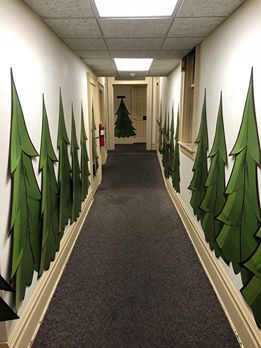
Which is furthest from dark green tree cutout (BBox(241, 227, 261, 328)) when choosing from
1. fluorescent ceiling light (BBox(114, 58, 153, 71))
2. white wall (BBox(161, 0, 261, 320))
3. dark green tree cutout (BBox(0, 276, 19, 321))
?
fluorescent ceiling light (BBox(114, 58, 153, 71))

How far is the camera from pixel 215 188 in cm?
219

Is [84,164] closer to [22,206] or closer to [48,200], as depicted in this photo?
[48,200]

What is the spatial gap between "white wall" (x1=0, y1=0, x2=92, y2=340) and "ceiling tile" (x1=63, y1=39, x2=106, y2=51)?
11 centimetres

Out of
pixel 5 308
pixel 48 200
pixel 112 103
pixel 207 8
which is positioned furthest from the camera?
pixel 112 103

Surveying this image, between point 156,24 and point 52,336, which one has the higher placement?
point 156,24

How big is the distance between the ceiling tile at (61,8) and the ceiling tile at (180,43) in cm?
101

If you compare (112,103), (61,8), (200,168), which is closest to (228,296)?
(200,168)

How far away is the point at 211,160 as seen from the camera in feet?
7.57

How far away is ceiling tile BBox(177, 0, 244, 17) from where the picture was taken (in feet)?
5.28

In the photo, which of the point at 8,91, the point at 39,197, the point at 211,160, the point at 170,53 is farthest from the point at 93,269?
the point at 170,53

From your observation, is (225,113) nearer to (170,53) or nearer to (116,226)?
(170,53)

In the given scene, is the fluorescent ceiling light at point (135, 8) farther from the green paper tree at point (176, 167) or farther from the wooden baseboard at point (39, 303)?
the green paper tree at point (176, 167)

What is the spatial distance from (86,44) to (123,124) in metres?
7.52

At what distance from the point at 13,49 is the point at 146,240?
2.28 m
